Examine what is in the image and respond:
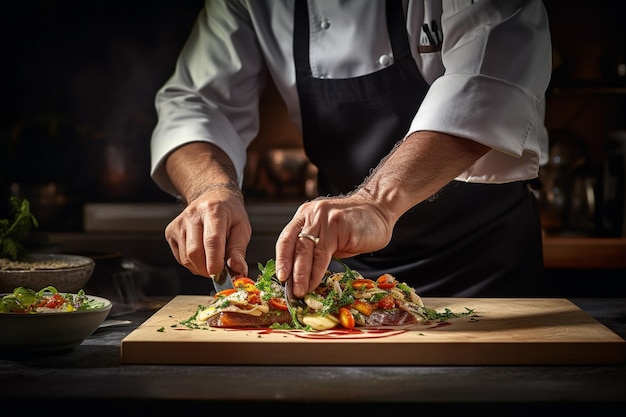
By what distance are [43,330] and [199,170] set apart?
32.3 inches

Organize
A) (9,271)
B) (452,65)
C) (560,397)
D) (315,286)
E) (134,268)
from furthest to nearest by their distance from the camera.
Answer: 1. (134,268)
2. (452,65)
3. (9,271)
4. (315,286)
5. (560,397)

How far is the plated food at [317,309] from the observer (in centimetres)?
169

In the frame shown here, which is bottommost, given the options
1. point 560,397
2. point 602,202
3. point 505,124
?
point 602,202

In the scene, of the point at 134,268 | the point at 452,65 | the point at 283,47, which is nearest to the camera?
the point at 452,65

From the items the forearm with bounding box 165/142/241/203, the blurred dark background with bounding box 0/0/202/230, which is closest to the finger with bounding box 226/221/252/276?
the forearm with bounding box 165/142/241/203

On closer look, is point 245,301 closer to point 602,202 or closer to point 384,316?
point 384,316

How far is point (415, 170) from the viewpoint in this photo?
1.80 metres

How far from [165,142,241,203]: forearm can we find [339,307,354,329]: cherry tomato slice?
1.71 feet

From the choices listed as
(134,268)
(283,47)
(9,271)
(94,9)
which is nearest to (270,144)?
(94,9)

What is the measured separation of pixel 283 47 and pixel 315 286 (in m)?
0.97

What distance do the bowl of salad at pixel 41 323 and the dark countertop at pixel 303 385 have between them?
27mm

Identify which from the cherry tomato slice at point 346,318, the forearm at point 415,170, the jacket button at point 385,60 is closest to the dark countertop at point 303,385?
the cherry tomato slice at point 346,318

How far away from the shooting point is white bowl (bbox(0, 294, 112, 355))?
144 centimetres

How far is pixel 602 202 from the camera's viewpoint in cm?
389
